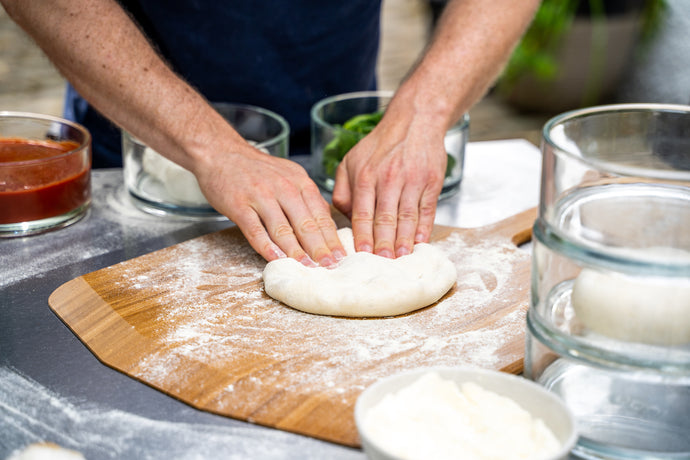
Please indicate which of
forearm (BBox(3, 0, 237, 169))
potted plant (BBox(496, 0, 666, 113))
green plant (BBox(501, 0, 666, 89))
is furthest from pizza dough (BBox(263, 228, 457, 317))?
potted plant (BBox(496, 0, 666, 113))

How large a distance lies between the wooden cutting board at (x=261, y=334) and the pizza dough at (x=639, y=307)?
0.24 meters


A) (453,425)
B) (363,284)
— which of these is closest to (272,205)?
(363,284)

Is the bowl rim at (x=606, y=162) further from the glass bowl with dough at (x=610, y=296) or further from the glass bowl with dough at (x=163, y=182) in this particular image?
the glass bowl with dough at (x=163, y=182)

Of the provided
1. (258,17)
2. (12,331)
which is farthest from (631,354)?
(258,17)

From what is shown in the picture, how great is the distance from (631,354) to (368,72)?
4.63 ft

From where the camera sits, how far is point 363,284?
125 centimetres

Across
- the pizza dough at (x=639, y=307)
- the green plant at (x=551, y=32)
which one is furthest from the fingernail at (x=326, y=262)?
the green plant at (x=551, y=32)

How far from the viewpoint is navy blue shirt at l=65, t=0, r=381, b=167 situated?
6.00 feet

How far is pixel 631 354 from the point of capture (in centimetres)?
89

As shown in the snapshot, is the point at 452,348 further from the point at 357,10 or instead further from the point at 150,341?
the point at 357,10

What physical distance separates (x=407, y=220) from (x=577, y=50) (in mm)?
3410

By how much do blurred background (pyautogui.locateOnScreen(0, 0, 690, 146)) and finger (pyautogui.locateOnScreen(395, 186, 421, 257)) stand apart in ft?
8.92

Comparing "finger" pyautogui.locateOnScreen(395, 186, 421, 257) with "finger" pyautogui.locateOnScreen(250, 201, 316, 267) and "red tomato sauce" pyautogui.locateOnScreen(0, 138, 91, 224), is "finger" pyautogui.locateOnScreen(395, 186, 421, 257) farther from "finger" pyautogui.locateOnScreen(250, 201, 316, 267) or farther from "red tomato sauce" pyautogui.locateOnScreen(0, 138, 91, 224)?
"red tomato sauce" pyautogui.locateOnScreen(0, 138, 91, 224)

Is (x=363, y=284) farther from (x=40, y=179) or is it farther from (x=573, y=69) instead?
(x=573, y=69)
